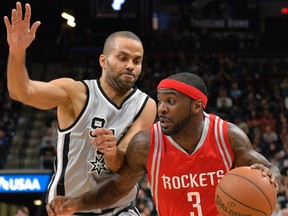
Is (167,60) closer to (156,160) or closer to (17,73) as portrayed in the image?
(156,160)

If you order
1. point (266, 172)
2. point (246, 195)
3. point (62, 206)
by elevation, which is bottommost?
point (62, 206)

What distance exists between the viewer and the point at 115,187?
5023 mm

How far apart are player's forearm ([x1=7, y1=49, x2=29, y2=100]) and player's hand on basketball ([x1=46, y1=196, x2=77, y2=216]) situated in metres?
0.78

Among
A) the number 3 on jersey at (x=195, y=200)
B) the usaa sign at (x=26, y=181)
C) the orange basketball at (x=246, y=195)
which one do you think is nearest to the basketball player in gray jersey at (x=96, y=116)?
the number 3 on jersey at (x=195, y=200)

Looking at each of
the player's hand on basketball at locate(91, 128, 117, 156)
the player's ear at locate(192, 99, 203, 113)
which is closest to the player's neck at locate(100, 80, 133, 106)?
the player's hand on basketball at locate(91, 128, 117, 156)

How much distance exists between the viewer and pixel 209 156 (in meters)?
4.77

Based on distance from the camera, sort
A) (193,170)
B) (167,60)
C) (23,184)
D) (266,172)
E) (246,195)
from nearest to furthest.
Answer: (246,195) < (266,172) < (193,170) < (23,184) < (167,60)

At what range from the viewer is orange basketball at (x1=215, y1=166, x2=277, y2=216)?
4238mm

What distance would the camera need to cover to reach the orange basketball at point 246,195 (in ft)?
13.9

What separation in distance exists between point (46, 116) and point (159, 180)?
12828 millimetres

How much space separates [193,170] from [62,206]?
92 cm

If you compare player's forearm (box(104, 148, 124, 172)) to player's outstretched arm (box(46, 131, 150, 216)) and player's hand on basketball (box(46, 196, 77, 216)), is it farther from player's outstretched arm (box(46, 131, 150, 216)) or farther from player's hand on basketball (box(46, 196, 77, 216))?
player's hand on basketball (box(46, 196, 77, 216))

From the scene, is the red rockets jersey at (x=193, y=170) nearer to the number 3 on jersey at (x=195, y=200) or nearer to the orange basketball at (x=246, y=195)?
the number 3 on jersey at (x=195, y=200)

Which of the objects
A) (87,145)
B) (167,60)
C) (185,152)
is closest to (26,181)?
(167,60)
